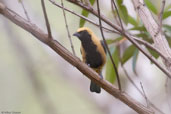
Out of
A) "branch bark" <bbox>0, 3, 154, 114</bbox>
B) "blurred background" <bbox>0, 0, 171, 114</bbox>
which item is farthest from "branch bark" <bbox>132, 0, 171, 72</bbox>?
"blurred background" <bbox>0, 0, 171, 114</bbox>

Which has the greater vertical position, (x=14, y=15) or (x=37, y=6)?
(x=14, y=15)

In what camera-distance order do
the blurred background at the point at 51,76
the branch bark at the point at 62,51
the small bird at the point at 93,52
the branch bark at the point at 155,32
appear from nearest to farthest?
the branch bark at the point at 62,51, the branch bark at the point at 155,32, the small bird at the point at 93,52, the blurred background at the point at 51,76

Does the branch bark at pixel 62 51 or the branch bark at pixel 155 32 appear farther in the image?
the branch bark at pixel 155 32

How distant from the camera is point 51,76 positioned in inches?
276

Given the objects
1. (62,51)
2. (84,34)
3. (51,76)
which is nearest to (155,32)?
(62,51)

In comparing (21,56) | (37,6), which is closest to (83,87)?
(21,56)

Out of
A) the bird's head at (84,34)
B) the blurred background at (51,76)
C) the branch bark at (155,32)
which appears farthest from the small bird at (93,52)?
the blurred background at (51,76)

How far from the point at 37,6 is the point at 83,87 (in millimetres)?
1892

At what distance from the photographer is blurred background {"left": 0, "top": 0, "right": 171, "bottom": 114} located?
582 cm

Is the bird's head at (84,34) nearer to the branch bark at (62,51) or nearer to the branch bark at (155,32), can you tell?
the branch bark at (155,32)

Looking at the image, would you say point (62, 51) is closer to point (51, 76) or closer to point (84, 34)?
point (84, 34)

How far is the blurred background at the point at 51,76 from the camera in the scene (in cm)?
582

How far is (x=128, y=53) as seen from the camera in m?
3.33

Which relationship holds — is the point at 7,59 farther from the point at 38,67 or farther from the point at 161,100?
the point at 161,100
